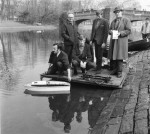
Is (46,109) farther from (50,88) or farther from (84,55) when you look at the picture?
(84,55)

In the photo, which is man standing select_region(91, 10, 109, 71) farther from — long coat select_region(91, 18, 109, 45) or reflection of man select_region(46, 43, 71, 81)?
reflection of man select_region(46, 43, 71, 81)

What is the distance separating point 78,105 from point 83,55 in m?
2.28

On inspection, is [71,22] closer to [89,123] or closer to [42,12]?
[89,123]

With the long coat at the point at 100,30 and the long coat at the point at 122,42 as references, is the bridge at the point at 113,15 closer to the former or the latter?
the long coat at the point at 100,30

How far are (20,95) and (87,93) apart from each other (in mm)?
1720

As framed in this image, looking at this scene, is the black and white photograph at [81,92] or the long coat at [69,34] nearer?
the black and white photograph at [81,92]

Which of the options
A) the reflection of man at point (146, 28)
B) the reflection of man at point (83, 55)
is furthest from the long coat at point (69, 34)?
the reflection of man at point (146, 28)

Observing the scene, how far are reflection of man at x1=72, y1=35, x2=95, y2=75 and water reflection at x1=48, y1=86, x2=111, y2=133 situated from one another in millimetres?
833

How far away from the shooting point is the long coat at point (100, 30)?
6902 mm

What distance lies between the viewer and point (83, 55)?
729 centimetres

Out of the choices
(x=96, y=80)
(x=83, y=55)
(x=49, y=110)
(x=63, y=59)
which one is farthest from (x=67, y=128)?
(x=83, y=55)

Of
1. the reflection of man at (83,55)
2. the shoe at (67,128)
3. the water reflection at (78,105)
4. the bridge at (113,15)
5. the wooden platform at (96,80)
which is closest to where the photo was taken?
the shoe at (67,128)

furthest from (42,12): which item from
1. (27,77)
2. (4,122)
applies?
(4,122)

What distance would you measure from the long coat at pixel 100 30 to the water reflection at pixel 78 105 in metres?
1.54
